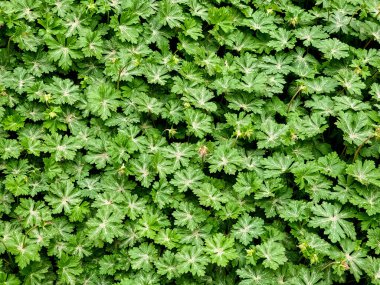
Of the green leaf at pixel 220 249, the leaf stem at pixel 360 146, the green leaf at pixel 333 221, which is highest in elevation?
the leaf stem at pixel 360 146

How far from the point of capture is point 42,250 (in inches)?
173

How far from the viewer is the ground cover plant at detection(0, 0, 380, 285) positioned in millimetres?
4266

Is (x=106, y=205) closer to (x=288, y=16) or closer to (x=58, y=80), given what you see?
(x=58, y=80)

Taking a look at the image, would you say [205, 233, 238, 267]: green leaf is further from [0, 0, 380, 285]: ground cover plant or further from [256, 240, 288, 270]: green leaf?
[256, 240, 288, 270]: green leaf

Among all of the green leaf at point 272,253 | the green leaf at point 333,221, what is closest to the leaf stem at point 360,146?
the green leaf at point 333,221

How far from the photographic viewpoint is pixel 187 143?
461 centimetres

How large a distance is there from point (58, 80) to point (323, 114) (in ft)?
8.82

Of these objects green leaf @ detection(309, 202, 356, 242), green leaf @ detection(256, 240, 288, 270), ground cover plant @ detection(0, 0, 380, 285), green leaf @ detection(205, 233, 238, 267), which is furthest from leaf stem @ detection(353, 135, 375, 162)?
green leaf @ detection(205, 233, 238, 267)

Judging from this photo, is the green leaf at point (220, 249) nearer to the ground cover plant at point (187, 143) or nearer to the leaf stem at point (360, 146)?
the ground cover plant at point (187, 143)

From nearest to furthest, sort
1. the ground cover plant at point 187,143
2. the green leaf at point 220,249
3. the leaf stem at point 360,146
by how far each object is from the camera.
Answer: the green leaf at point 220,249 → the ground cover plant at point 187,143 → the leaf stem at point 360,146

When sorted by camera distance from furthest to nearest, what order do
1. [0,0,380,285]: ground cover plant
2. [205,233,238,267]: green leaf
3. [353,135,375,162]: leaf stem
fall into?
[353,135,375,162]: leaf stem → [0,0,380,285]: ground cover plant → [205,233,238,267]: green leaf

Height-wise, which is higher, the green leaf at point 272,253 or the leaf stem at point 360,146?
the leaf stem at point 360,146

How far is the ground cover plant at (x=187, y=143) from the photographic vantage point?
4266mm

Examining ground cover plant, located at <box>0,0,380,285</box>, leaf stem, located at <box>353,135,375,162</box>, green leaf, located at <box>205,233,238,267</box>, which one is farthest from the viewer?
leaf stem, located at <box>353,135,375,162</box>
